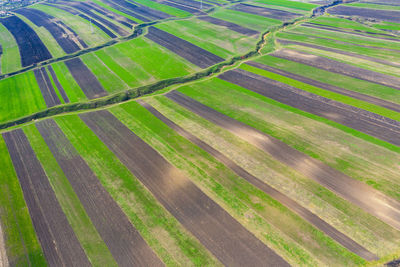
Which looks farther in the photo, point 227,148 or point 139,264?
point 227,148

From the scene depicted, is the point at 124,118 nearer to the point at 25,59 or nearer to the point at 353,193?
the point at 353,193

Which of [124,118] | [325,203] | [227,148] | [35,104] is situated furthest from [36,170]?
[325,203]

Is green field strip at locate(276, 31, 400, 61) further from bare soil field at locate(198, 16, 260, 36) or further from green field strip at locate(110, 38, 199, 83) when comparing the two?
green field strip at locate(110, 38, 199, 83)

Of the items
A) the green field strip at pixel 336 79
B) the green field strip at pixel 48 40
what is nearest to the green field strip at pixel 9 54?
the green field strip at pixel 48 40

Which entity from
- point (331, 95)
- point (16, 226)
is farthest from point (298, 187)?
point (16, 226)

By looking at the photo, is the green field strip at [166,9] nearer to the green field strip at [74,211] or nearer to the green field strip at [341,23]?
the green field strip at [341,23]

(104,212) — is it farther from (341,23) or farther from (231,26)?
(341,23)
